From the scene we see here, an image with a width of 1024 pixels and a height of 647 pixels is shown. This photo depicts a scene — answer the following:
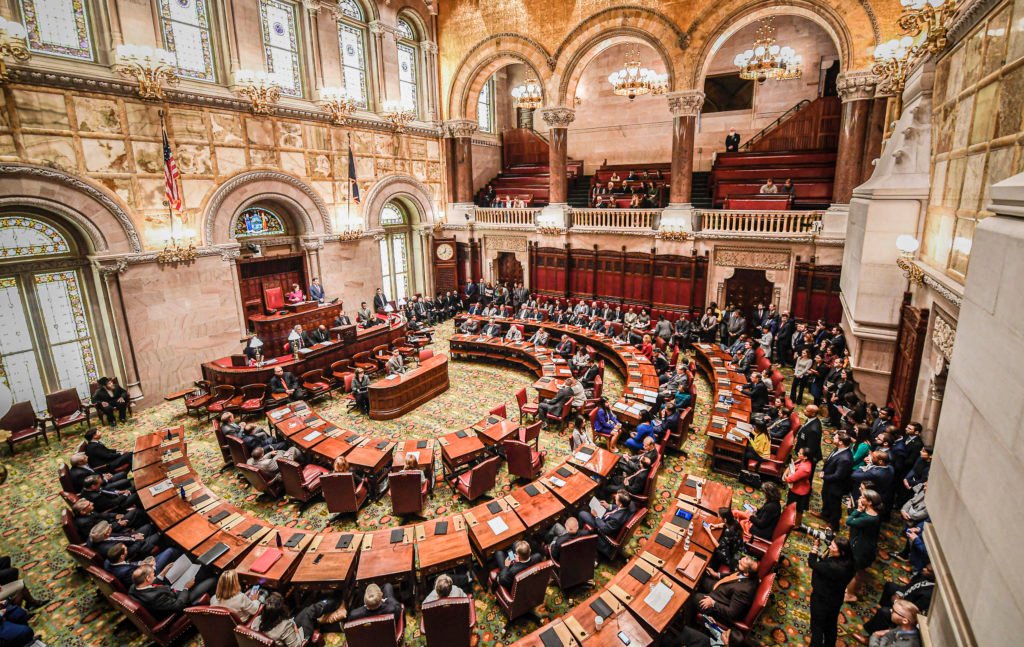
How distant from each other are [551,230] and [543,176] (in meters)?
4.94

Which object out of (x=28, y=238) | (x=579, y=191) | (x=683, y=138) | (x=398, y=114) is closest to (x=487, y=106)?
(x=579, y=191)

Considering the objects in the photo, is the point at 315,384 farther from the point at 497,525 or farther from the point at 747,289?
the point at 747,289

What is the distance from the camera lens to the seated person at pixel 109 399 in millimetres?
10758

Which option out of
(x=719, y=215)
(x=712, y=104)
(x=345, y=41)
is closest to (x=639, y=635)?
(x=719, y=215)

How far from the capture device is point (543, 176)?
21.9 meters

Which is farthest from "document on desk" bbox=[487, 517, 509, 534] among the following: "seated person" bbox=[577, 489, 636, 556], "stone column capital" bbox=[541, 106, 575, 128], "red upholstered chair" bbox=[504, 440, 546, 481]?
"stone column capital" bbox=[541, 106, 575, 128]

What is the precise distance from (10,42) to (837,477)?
54.9 ft

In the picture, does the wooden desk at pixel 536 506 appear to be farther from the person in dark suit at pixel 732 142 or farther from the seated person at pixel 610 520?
the person in dark suit at pixel 732 142

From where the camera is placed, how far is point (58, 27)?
33.5ft

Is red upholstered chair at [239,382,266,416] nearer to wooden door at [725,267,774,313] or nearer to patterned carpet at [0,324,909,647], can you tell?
patterned carpet at [0,324,909,647]

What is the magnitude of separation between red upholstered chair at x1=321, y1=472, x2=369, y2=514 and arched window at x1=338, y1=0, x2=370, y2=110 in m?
13.9

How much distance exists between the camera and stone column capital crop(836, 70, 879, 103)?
12672 mm

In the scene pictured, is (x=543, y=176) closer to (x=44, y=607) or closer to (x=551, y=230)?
(x=551, y=230)

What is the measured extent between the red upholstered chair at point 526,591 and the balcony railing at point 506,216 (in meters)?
15.4
